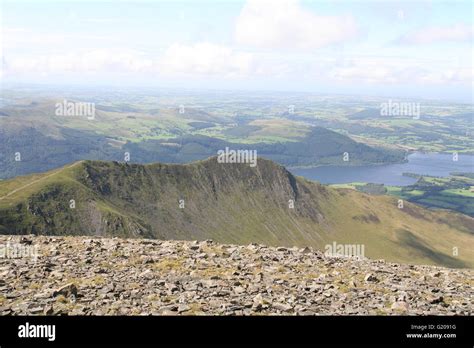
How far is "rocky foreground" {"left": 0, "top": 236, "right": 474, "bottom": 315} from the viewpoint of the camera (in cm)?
1992

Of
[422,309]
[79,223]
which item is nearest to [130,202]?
[79,223]

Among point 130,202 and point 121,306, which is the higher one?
point 121,306

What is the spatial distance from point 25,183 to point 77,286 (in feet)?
525

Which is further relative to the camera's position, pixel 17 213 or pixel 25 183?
pixel 25 183

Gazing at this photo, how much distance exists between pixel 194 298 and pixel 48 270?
1009 cm

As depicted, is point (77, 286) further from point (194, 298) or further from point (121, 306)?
point (194, 298)

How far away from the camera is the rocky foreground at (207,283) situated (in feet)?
65.4

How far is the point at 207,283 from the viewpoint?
23.5 metres

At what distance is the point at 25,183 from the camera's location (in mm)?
164375
